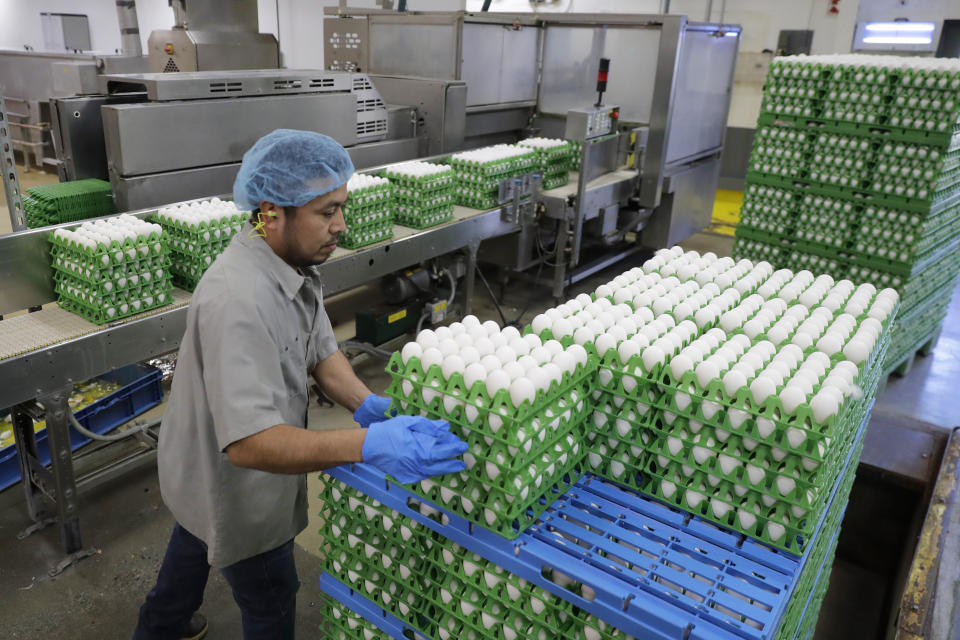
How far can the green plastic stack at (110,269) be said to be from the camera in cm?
282

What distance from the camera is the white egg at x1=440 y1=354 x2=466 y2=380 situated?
5.09 feet


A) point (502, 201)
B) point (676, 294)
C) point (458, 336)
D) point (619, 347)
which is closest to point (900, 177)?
point (502, 201)

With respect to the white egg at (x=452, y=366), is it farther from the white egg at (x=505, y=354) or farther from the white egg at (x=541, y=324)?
the white egg at (x=541, y=324)

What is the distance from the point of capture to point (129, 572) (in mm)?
2984

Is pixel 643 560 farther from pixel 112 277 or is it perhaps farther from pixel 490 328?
pixel 112 277

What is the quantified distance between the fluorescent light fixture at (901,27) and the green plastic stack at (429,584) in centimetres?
938

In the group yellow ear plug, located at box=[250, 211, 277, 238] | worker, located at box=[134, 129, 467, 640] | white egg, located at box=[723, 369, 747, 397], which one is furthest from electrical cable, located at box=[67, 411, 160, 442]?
white egg, located at box=[723, 369, 747, 397]

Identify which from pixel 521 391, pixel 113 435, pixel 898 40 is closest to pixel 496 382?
pixel 521 391

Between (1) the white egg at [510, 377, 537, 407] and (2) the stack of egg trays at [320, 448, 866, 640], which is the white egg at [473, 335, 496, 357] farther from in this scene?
(2) the stack of egg trays at [320, 448, 866, 640]

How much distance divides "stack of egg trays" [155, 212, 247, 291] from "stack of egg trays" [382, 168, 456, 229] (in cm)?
136

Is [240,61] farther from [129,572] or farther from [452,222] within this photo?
[129,572]

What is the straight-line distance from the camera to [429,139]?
561cm

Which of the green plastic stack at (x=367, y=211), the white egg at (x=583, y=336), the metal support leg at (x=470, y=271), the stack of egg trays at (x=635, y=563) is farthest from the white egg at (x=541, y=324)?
the metal support leg at (x=470, y=271)

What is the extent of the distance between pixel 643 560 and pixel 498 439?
437 millimetres
